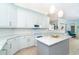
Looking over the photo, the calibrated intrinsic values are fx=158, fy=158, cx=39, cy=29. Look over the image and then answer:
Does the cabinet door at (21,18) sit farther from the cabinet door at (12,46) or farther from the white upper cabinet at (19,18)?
→ the cabinet door at (12,46)

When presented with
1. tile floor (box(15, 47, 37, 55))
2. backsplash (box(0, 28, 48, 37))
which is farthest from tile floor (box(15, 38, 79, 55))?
backsplash (box(0, 28, 48, 37))

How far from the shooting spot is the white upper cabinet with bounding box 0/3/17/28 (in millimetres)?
2053

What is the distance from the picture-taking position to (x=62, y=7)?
2080mm

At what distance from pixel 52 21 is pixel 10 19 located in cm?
55

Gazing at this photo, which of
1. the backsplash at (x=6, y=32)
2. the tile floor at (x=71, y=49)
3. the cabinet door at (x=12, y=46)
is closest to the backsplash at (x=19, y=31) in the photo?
the backsplash at (x=6, y=32)

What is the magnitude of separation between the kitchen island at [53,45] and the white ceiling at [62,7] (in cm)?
30

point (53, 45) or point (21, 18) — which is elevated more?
point (21, 18)

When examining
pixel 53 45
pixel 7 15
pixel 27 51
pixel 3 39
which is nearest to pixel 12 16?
pixel 7 15

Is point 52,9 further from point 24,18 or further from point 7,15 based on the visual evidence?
point 7,15

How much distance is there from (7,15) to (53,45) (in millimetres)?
714

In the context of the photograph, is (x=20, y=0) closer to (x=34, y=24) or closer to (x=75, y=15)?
(x=34, y=24)

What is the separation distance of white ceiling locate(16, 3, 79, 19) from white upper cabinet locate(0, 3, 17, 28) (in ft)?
0.40

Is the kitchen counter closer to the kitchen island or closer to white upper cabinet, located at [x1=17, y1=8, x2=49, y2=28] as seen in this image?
white upper cabinet, located at [x1=17, y1=8, x2=49, y2=28]

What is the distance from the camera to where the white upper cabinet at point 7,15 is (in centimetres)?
205
